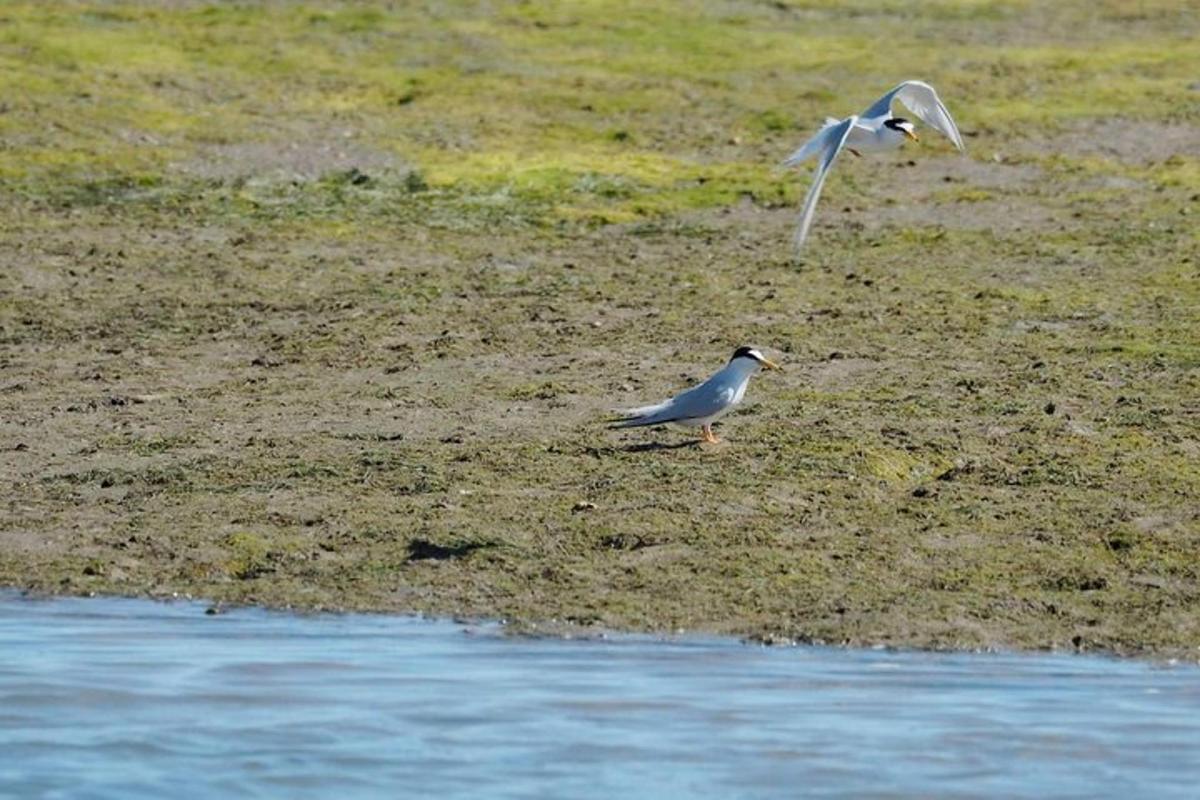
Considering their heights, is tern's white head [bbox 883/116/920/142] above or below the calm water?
above

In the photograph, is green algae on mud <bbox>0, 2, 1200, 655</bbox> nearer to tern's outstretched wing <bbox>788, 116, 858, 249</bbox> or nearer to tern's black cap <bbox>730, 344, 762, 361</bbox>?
tern's black cap <bbox>730, 344, 762, 361</bbox>

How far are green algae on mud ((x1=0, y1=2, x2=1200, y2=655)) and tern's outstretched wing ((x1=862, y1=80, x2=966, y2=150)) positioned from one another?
1041 millimetres

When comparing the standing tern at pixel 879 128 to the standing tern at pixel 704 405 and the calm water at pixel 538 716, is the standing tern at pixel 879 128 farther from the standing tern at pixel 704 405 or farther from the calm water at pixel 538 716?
the calm water at pixel 538 716

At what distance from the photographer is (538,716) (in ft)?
29.1

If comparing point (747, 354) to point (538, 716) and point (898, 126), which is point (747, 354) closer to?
point (898, 126)

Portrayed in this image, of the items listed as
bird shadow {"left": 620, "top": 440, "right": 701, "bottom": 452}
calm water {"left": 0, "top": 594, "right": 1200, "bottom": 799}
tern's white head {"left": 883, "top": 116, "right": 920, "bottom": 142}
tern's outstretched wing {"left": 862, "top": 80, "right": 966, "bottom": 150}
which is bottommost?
calm water {"left": 0, "top": 594, "right": 1200, "bottom": 799}

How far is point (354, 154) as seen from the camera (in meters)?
19.4

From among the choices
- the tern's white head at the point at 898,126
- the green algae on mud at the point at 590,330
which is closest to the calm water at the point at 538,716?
the green algae on mud at the point at 590,330

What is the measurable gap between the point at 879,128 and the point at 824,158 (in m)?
1.27

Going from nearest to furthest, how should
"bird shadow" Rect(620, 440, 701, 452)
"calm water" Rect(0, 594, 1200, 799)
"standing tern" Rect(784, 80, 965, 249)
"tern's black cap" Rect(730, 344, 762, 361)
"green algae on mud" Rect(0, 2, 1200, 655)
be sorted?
1. "calm water" Rect(0, 594, 1200, 799)
2. "green algae on mud" Rect(0, 2, 1200, 655)
3. "bird shadow" Rect(620, 440, 701, 452)
4. "tern's black cap" Rect(730, 344, 762, 361)
5. "standing tern" Rect(784, 80, 965, 249)

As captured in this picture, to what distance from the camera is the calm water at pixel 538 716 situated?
8305mm

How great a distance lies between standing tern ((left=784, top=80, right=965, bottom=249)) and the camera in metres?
13.1

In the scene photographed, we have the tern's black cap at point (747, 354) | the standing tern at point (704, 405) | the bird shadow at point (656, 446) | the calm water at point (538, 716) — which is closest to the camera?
the calm water at point (538, 716)

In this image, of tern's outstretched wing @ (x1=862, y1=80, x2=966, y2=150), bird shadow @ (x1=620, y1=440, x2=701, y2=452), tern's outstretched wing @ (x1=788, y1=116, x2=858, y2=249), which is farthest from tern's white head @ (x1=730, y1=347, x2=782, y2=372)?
tern's outstretched wing @ (x1=862, y1=80, x2=966, y2=150)
